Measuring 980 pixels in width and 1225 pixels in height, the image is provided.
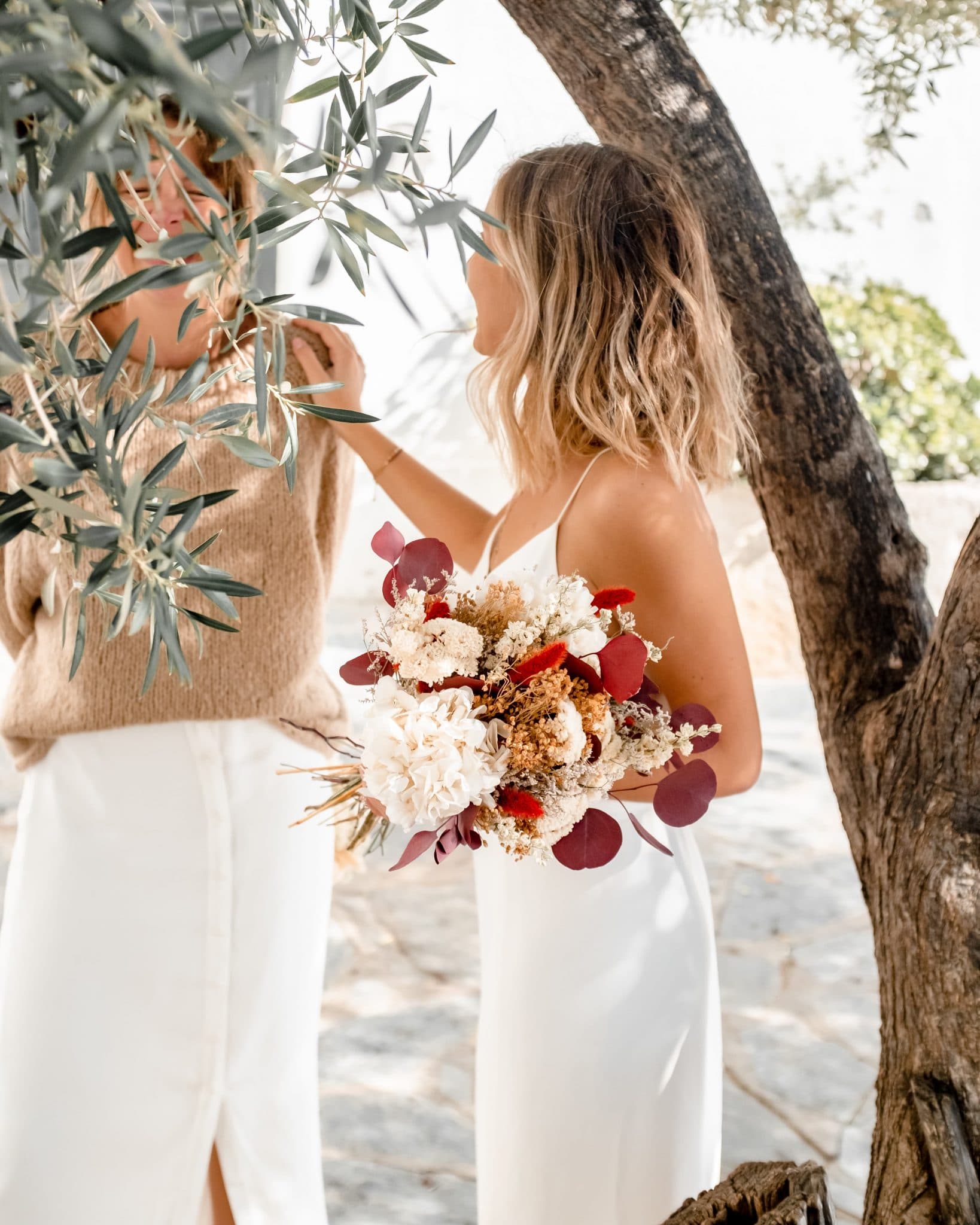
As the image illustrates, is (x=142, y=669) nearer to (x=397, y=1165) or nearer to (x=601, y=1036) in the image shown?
(x=601, y=1036)

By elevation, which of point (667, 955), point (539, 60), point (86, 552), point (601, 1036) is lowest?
point (601, 1036)

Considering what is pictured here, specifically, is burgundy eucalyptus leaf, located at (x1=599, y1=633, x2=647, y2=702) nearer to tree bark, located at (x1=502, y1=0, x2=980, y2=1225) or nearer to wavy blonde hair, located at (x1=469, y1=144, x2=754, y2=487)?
wavy blonde hair, located at (x1=469, y1=144, x2=754, y2=487)

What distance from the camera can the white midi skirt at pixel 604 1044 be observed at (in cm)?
151

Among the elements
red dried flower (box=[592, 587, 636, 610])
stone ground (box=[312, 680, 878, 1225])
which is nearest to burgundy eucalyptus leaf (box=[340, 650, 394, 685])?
red dried flower (box=[592, 587, 636, 610])

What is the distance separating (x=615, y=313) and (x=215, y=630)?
79cm

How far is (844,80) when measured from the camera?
800cm

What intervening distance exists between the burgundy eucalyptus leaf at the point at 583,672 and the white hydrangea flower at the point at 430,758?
112 mm

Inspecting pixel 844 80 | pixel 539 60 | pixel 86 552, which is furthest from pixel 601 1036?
pixel 844 80

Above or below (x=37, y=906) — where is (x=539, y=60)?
above

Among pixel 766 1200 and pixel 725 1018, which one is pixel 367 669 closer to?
pixel 766 1200

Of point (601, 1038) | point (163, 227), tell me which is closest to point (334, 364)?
point (163, 227)

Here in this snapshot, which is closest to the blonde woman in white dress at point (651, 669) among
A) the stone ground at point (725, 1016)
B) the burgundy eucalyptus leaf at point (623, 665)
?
the burgundy eucalyptus leaf at point (623, 665)

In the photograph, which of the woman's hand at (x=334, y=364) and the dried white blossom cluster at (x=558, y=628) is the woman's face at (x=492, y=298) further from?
the dried white blossom cluster at (x=558, y=628)

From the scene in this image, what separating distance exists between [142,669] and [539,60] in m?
6.42
